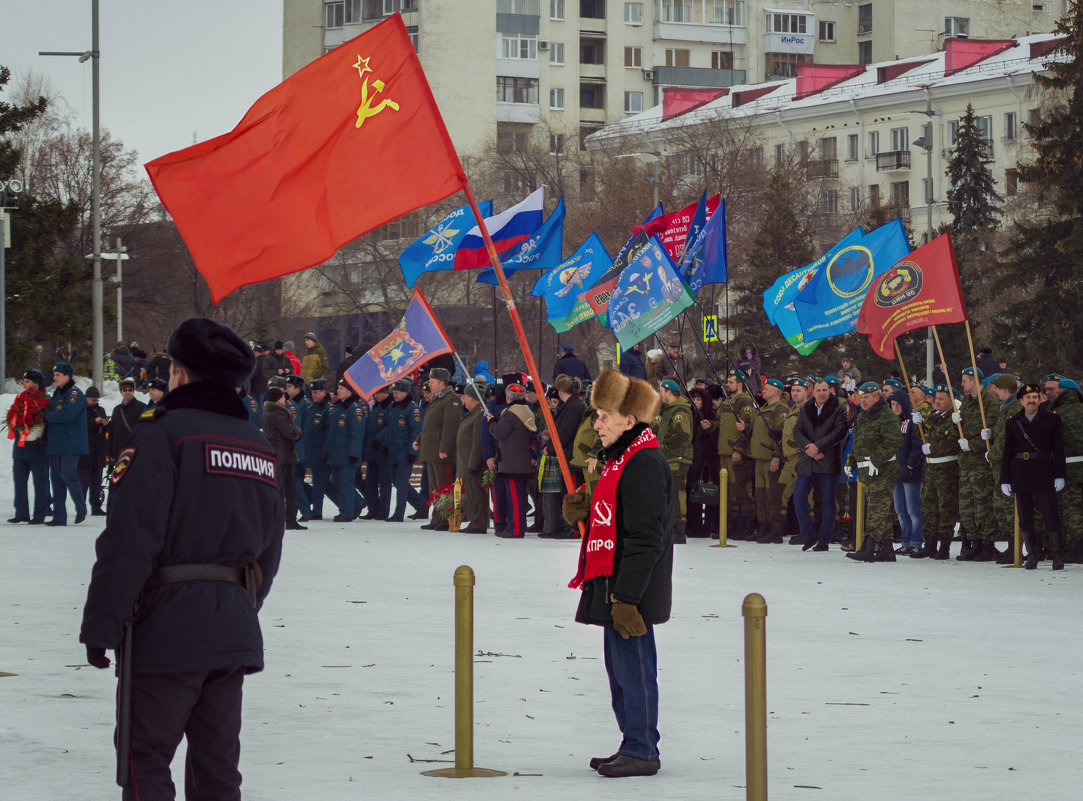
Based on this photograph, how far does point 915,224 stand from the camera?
8444cm

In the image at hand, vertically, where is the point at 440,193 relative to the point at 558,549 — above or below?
above

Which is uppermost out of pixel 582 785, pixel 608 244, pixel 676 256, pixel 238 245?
pixel 608 244

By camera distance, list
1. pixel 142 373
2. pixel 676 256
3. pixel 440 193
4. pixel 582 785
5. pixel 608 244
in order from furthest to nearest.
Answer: pixel 608 244 → pixel 142 373 → pixel 676 256 → pixel 440 193 → pixel 582 785

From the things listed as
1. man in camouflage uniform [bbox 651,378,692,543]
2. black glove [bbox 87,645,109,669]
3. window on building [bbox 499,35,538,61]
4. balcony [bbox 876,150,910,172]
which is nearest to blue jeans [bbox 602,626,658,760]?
black glove [bbox 87,645,109,669]

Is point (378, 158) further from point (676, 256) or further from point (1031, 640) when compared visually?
point (676, 256)

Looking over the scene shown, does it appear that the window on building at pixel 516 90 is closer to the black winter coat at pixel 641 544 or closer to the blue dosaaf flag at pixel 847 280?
the blue dosaaf flag at pixel 847 280

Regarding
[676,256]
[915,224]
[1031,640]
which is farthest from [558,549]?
[915,224]

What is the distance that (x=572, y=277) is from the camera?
28109mm

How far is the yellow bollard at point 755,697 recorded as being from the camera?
21.0 feet

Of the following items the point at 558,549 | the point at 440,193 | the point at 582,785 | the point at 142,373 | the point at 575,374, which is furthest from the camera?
the point at 142,373

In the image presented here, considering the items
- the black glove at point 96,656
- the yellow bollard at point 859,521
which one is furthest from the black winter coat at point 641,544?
the yellow bollard at point 859,521

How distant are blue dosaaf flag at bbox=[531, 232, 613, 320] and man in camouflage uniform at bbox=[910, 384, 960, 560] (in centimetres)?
858

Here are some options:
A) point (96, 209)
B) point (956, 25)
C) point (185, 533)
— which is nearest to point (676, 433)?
point (185, 533)

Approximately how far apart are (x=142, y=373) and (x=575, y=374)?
1161cm
